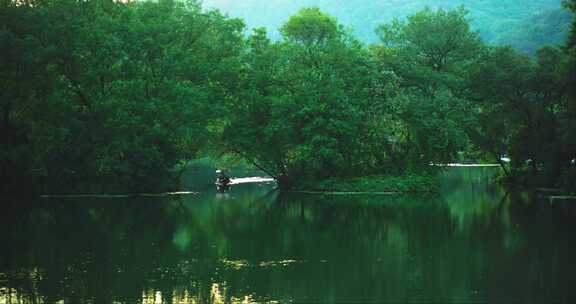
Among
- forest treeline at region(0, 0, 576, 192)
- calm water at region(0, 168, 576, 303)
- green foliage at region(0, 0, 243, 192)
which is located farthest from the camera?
forest treeline at region(0, 0, 576, 192)

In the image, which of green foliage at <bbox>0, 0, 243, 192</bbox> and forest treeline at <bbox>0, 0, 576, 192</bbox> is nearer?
green foliage at <bbox>0, 0, 243, 192</bbox>

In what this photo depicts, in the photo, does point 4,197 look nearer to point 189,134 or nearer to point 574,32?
point 189,134

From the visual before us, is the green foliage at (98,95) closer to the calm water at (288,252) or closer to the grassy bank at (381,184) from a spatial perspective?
the calm water at (288,252)

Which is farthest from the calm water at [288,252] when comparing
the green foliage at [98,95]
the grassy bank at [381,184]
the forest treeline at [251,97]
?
the grassy bank at [381,184]

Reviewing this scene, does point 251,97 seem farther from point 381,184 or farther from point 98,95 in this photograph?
point 381,184

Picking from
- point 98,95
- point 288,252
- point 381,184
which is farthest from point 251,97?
point 288,252

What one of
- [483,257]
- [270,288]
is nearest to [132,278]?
[270,288]

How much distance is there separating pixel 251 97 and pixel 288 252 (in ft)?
94.5

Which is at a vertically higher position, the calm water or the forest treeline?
the forest treeline

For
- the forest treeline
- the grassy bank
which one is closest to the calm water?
the forest treeline

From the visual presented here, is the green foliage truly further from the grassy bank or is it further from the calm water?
the grassy bank

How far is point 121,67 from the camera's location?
5269 cm

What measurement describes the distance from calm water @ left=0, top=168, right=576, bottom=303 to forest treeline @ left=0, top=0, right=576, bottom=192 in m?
6.96

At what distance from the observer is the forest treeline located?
167 feet
